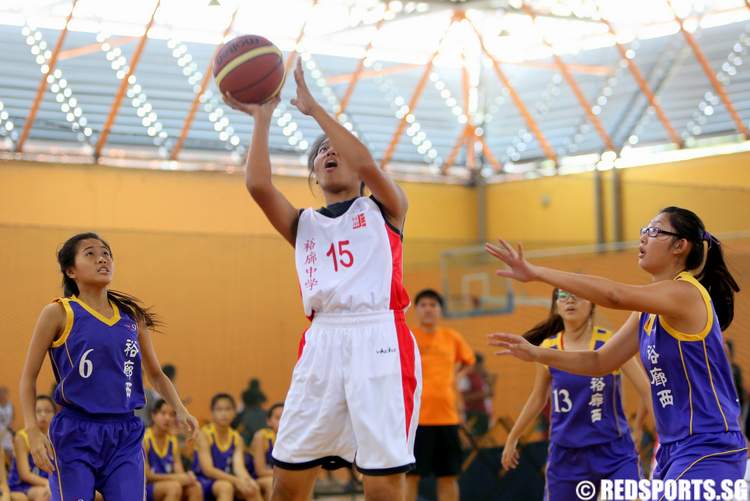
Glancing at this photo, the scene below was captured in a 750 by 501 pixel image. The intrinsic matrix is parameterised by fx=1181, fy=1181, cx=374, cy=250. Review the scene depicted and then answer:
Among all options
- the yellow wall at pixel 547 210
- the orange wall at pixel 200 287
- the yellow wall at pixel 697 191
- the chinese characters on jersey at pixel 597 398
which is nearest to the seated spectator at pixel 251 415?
the orange wall at pixel 200 287

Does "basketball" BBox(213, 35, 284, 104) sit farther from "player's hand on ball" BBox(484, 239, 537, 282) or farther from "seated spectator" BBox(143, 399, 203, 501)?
"seated spectator" BBox(143, 399, 203, 501)

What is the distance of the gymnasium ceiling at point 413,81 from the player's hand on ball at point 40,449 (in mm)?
12022

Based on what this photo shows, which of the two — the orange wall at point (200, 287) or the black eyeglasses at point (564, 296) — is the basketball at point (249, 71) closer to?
the black eyeglasses at point (564, 296)

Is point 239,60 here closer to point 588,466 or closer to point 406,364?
point 406,364

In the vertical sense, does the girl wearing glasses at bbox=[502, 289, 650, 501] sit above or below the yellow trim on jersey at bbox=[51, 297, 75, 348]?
below

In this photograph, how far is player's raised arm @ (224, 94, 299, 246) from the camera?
4.54 m

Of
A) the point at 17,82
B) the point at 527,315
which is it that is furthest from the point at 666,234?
the point at 17,82

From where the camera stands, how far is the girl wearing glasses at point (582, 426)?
655cm

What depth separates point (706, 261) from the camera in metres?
4.89

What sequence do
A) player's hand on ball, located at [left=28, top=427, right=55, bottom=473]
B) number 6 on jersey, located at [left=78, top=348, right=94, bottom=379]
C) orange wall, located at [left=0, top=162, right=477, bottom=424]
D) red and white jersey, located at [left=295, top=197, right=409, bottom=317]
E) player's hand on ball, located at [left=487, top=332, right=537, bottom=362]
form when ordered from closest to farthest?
red and white jersey, located at [left=295, top=197, right=409, bottom=317]
player's hand on ball, located at [left=487, top=332, right=537, bottom=362]
player's hand on ball, located at [left=28, top=427, right=55, bottom=473]
number 6 on jersey, located at [left=78, top=348, right=94, bottom=379]
orange wall, located at [left=0, top=162, right=477, bottom=424]

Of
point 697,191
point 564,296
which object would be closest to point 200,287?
point 564,296

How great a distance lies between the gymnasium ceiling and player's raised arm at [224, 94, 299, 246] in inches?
496


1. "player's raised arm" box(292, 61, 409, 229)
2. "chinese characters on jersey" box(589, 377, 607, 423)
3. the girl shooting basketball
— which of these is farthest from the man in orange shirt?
"player's raised arm" box(292, 61, 409, 229)

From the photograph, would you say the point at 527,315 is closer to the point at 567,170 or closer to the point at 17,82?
the point at 567,170
